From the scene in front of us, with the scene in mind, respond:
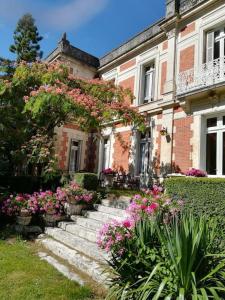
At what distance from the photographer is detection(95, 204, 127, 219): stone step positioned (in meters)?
7.44

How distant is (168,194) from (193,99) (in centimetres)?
478

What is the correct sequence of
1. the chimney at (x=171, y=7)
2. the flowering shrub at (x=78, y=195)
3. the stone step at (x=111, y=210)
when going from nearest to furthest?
the stone step at (x=111, y=210) → the flowering shrub at (x=78, y=195) → the chimney at (x=171, y=7)

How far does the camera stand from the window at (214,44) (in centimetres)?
1032

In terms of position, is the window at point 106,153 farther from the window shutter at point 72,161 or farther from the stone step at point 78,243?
the stone step at point 78,243

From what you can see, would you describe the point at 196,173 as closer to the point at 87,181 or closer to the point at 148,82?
the point at 87,181

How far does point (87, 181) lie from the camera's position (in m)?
9.33

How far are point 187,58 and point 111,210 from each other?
6.78 metres

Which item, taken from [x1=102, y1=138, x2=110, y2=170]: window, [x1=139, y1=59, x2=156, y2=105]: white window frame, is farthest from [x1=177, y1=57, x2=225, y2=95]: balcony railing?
[x1=102, y1=138, x2=110, y2=170]: window

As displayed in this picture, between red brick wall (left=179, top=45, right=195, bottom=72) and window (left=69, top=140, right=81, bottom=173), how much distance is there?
7.26m

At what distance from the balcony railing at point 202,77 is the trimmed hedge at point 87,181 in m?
4.41

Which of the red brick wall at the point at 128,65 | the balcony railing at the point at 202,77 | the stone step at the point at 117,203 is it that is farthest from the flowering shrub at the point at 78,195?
the red brick wall at the point at 128,65

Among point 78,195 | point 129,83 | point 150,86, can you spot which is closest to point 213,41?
point 150,86

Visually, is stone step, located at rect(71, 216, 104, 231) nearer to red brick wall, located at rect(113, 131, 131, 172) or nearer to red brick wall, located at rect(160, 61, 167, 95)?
red brick wall, located at rect(113, 131, 131, 172)

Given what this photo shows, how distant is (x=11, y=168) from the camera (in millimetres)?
11219
